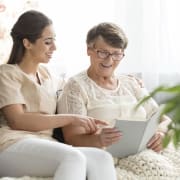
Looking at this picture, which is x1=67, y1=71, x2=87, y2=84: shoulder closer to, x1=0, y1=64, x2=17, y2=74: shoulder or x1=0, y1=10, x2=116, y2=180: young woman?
x1=0, y1=10, x2=116, y2=180: young woman

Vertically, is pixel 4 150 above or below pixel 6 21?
below

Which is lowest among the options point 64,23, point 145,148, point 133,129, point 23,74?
point 145,148

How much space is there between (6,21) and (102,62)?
84cm

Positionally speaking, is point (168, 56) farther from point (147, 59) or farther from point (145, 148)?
point (145, 148)

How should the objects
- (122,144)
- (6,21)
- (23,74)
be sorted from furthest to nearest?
(6,21) < (23,74) < (122,144)

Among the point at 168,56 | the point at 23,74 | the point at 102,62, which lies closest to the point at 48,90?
the point at 23,74

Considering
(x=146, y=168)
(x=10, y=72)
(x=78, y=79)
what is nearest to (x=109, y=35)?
(x=78, y=79)

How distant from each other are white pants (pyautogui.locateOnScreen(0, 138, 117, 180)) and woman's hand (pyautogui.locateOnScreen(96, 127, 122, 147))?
0.19ft

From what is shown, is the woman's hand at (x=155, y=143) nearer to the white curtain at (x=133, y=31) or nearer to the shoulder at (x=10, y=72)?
the shoulder at (x=10, y=72)

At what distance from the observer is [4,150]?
1.58 metres

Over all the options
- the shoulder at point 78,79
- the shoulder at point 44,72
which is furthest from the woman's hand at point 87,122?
Answer: the shoulder at point 44,72

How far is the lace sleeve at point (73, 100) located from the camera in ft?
5.94

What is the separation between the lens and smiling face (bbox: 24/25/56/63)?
181 cm

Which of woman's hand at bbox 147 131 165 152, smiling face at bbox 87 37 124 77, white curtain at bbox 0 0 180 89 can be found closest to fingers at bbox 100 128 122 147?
woman's hand at bbox 147 131 165 152
